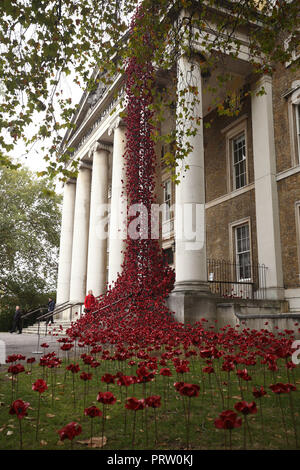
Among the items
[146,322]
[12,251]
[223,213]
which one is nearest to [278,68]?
[223,213]

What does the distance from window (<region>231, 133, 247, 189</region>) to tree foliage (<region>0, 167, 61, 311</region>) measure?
19042 millimetres

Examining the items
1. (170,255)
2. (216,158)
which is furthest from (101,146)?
(170,255)

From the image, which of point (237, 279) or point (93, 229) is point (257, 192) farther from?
point (93, 229)

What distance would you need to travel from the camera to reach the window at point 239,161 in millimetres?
17031

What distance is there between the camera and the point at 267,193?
14.7 metres

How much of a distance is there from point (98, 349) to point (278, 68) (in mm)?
14782

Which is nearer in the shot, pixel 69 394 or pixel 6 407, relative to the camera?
pixel 6 407

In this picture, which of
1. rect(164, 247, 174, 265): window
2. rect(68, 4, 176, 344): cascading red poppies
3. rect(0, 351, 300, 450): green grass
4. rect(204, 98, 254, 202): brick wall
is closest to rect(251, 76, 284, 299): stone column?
rect(204, 98, 254, 202): brick wall

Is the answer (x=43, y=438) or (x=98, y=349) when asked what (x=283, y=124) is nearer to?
(x=98, y=349)

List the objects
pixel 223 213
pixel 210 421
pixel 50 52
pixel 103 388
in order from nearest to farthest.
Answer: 1. pixel 210 421
2. pixel 103 388
3. pixel 50 52
4. pixel 223 213

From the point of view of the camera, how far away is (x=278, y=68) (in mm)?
15281

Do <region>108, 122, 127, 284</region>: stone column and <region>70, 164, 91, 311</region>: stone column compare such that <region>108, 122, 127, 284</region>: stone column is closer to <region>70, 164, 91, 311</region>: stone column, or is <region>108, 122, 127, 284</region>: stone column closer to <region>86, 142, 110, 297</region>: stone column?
<region>86, 142, 110, 297</region>: stone column

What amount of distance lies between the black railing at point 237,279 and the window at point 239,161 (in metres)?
3.68

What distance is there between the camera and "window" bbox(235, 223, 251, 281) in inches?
624
